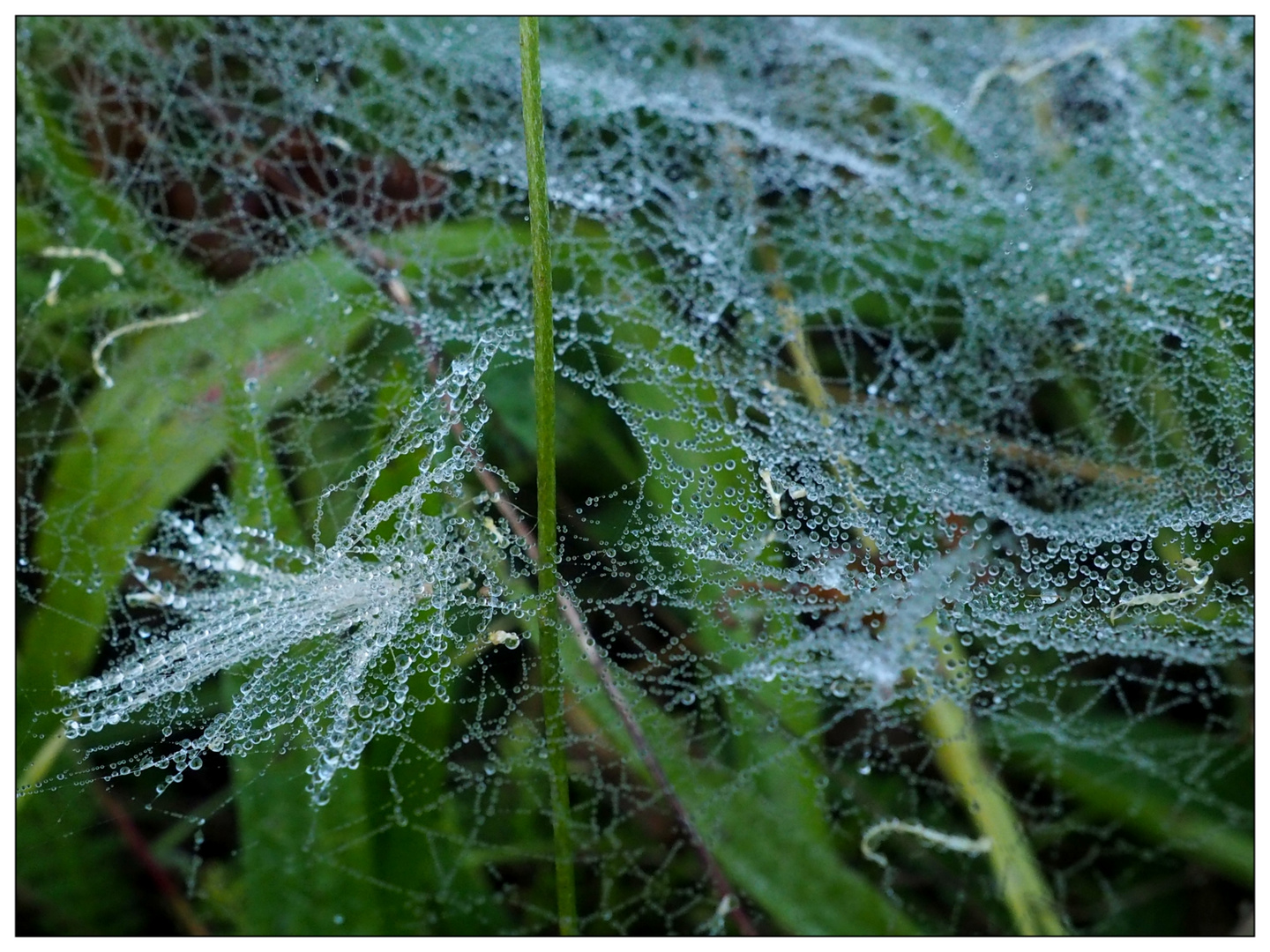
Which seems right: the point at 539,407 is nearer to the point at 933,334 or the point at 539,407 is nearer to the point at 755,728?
the point at 755,728

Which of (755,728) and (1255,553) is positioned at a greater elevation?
(1255,553)

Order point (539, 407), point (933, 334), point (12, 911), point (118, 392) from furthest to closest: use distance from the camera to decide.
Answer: point (933, 334)
point (118, 392)
point (12, 911)
point (539, 407)

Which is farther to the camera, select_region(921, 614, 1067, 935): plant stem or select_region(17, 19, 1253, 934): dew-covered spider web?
select_region(921, 614, 1067, 935): plant stem

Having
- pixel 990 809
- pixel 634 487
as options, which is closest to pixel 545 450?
pixel 634 487

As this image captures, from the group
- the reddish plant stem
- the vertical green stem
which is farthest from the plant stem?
the vertical green stem

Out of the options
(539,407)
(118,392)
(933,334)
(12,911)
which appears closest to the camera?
(539,407)

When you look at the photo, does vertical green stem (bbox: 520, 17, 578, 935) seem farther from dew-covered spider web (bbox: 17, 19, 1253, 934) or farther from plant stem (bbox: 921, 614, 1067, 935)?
plant stem (bbox: 921, 614, 1067, 935)

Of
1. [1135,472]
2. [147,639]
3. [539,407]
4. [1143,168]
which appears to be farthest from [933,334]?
[147,639]
